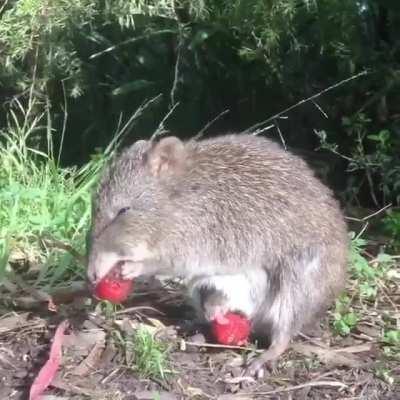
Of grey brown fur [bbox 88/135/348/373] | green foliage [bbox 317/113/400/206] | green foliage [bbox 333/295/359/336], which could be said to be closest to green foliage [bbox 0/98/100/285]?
grey brown fur [bbox 88/135/348/373]

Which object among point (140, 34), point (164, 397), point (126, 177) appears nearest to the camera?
point (164, 397)

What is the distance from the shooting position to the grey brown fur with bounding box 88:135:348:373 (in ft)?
15.3

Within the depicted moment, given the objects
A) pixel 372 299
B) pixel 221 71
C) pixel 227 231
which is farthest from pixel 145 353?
pixel 221 71

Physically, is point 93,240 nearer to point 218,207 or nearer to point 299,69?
point 218,207

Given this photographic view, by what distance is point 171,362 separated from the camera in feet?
15.3

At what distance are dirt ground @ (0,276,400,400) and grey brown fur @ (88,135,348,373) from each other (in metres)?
0.15

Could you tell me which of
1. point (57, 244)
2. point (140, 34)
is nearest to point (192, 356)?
point (57, 244)

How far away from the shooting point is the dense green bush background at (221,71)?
6.83 meters

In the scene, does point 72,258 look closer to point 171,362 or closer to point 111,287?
point 111,287

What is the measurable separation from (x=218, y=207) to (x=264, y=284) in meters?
0.40

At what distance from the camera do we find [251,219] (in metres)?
4.74

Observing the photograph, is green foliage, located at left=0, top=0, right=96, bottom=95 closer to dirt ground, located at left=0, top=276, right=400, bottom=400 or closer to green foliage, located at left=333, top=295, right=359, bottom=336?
dirt ground, located at left=0, top=276, right=400, bottom=400

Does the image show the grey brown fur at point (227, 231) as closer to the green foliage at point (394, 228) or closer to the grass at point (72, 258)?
the grass at point (72, 258)

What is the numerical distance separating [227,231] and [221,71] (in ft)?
10.1
